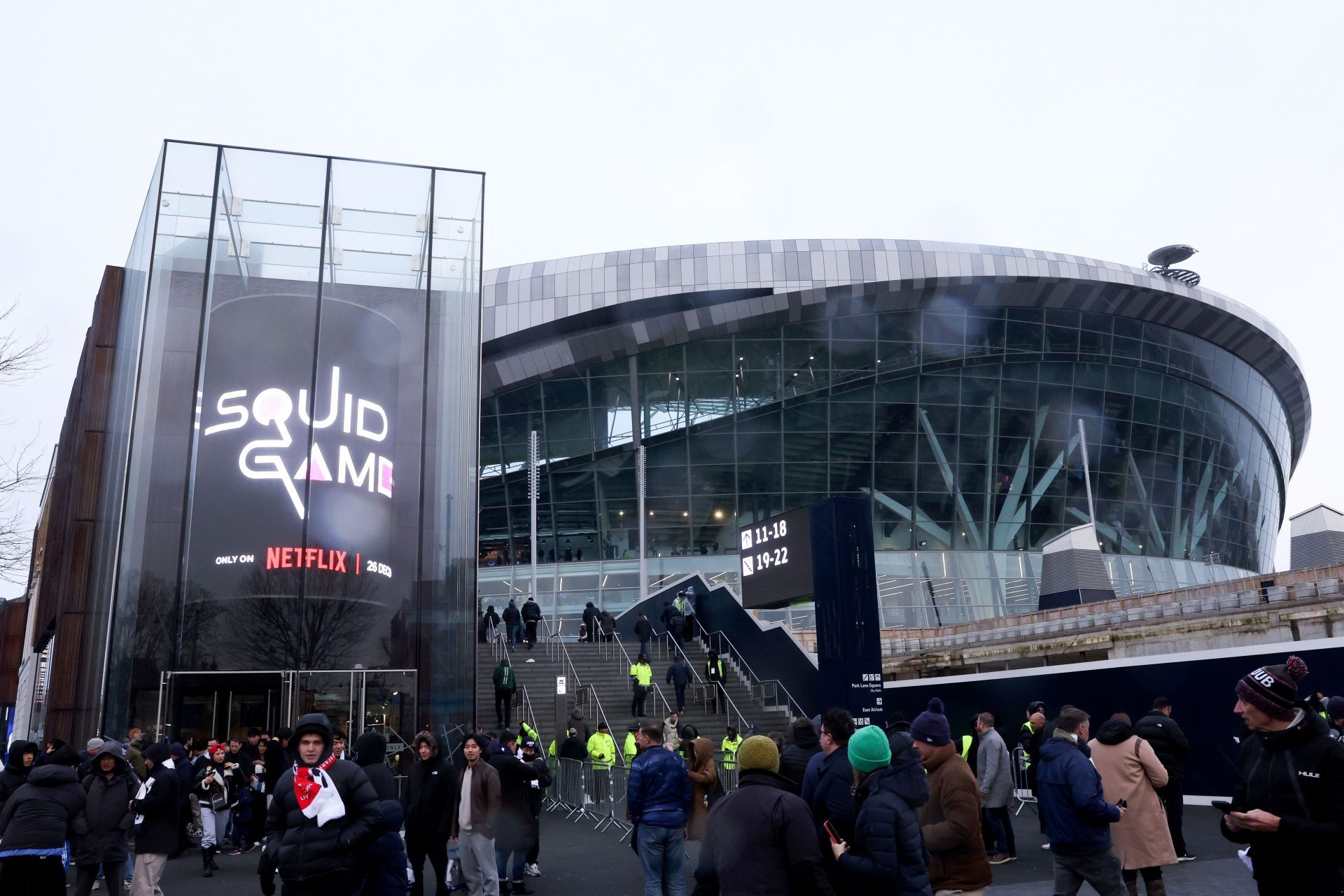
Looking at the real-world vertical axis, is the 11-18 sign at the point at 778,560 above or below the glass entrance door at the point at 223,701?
above

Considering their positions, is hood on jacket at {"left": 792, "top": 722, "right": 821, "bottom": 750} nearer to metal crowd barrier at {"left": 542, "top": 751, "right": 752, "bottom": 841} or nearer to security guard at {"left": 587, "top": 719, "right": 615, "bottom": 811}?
metal crowd barrier at {"left": 542, "top": 751, "right": 752, "bottom": 841}

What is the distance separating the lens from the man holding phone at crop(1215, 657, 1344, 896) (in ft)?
14.4

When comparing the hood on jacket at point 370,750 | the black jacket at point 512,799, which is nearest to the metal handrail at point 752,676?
the black jacket at point 512,799

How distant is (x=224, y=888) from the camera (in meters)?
11.8

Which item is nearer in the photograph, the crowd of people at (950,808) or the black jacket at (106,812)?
the crowd of people at (950,808)

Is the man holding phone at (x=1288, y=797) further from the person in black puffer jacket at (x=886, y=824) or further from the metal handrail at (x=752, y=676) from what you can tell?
the metal handrail at (x=752, y=676)

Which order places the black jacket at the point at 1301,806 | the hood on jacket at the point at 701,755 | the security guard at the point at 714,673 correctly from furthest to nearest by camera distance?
the security guard at the point at 714,673
the hood on jacket at the point at 701,755
the black jacket at the point at 1301,806

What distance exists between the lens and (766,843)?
15.5 ft

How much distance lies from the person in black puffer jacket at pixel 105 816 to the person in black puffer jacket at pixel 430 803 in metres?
2.36

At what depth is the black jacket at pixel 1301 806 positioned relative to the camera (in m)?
4.39

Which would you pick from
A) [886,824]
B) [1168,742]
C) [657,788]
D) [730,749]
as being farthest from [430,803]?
[730,749]

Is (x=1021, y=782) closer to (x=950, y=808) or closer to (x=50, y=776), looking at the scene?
(x=950, y=808)

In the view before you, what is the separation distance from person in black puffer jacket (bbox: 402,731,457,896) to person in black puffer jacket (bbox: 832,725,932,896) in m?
4.95

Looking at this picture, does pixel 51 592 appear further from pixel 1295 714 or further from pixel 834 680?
pixel 1295 714
